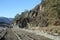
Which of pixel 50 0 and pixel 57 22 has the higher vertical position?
pixel 50 0

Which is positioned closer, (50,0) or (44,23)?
(50,0)

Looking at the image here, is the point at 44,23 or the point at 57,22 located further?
the point at 44,23

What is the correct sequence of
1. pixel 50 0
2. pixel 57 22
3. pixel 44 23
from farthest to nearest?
1. pixel 44 23
2. pixel 57 22
3. pixel 50 0

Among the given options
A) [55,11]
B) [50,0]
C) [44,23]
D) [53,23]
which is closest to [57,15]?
[55,11]

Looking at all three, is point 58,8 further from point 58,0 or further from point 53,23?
point 53,23

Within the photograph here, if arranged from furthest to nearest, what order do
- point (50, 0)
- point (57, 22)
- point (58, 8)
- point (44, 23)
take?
point (44, 23) → point (57, 22) → point (50, 0) → point (58, 8)

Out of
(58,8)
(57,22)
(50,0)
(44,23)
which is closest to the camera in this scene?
(58,8)

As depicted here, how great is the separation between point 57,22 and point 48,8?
25.8ft

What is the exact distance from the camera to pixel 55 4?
7038 cm

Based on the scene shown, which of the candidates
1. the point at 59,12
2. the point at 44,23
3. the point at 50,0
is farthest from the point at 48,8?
the point at 44,23

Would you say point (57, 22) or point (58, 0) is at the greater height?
point (58, 0)

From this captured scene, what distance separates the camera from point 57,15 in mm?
71312

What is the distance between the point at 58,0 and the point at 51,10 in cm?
459

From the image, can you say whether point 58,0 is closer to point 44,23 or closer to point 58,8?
point 58,8
